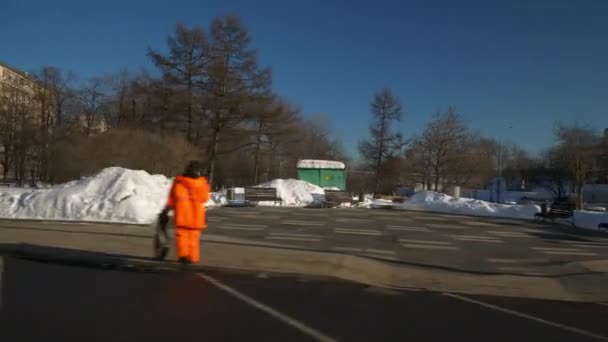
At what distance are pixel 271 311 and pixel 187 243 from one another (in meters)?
2.46

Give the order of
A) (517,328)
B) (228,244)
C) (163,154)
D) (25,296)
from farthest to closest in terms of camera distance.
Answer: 1. (163,154)
2. (228,244)
3. (25,296)
4. (517,328)

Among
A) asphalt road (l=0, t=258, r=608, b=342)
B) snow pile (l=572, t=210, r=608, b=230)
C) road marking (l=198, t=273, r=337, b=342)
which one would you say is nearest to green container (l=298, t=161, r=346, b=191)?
snow pile (l=572, t=210, r=608, b=230)

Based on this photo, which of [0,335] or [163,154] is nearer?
[0,335]

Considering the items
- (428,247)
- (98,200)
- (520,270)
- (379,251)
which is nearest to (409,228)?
(428,247)

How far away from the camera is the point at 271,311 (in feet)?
18.7

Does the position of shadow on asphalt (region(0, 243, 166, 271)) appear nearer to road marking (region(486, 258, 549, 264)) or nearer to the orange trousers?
the orange trousers

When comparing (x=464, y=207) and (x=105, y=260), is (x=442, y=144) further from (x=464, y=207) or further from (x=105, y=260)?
(x=105, y=260)

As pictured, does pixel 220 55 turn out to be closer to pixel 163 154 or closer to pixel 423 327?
pixel 163 154

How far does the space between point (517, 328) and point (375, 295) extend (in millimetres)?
1922

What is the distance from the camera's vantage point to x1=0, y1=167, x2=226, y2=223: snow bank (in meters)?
14.3

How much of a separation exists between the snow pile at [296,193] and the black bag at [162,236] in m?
18.1

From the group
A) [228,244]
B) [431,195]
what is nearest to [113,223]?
[228,244]

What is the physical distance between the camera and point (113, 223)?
1334 cm

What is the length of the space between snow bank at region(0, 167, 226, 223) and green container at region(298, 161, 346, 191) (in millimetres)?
19333
